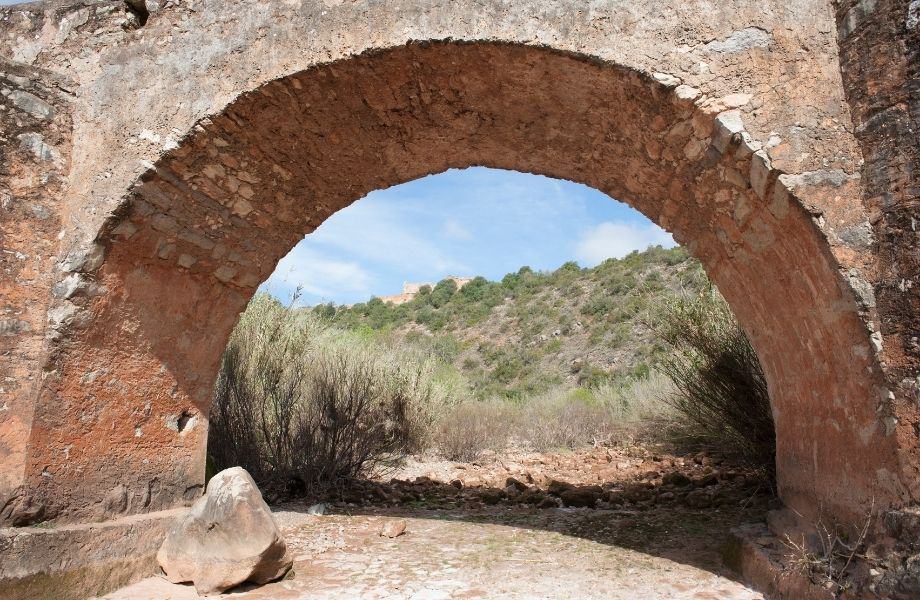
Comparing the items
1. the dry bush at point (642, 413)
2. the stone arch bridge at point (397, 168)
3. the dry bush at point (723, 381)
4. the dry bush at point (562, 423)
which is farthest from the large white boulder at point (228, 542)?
the dry bush at point (562, 423)

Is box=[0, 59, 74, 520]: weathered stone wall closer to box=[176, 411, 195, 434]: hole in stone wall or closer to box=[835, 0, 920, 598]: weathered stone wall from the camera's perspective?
box=[176, 411, 195, 434]: hole in stone wall

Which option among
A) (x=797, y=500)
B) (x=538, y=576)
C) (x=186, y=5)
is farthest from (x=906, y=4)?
(x=186, y=5)

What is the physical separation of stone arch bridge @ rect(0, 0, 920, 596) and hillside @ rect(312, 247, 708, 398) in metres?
9.66

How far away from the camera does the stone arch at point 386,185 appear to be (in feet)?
9.43

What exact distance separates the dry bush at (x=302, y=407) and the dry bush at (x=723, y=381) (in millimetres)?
3307

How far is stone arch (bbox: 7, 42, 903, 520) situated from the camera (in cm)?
287

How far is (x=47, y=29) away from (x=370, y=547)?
3834 mm

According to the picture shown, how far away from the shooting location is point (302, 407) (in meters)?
7.12

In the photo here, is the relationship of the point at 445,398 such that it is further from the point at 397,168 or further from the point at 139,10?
the point at 139,10

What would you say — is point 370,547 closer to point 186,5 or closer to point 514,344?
point 186,5

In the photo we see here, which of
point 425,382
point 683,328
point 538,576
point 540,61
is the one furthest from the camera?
point 425,382

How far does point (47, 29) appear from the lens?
3961 millimetres

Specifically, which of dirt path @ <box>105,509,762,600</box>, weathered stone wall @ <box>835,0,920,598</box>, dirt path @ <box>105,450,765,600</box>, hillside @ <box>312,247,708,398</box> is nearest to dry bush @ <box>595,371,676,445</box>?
dirt path @ <box>105,450,765,600</box>

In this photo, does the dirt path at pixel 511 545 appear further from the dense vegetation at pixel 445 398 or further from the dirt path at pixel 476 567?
the dense vegetation at pixel 445 398
